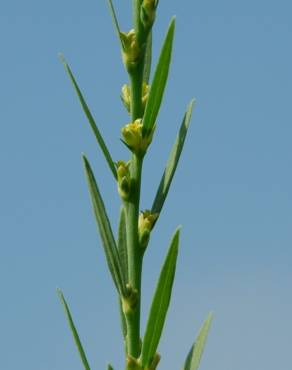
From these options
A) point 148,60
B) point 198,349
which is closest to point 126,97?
point 148,60

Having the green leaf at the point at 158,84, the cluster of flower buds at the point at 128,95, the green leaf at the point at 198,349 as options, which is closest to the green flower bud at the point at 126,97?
the cluster of flower buds at the point at 128,95

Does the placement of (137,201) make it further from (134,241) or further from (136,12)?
(136,12)

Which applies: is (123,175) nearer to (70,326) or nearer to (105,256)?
(105,256)

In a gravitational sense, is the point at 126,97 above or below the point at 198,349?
above

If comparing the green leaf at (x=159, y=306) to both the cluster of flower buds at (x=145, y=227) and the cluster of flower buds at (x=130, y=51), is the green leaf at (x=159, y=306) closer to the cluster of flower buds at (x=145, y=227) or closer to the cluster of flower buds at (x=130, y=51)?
the cluster of flower buds at (x=145, y=227)

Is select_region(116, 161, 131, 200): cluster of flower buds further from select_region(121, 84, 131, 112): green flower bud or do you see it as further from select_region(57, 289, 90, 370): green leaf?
select_region(57, 289, 90, 370): green leaf
